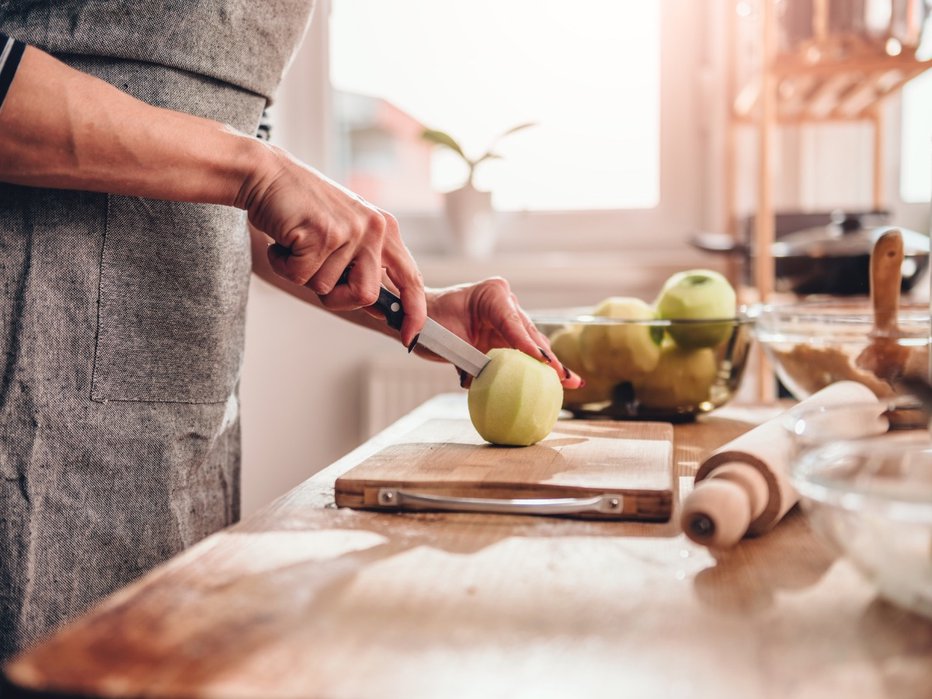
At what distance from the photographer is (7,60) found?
2.21ft

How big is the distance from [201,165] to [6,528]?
397 millimetres

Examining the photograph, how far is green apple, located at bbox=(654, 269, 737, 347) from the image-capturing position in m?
1.03

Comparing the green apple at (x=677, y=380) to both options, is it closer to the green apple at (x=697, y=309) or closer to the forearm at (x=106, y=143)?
the green apple at (x=697, y=309)

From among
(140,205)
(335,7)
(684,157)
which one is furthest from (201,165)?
(335,7)

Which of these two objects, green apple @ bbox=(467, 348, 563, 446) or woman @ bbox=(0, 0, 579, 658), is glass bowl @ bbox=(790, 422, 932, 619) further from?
woman @ bbox=(0, 0, 579, 658)

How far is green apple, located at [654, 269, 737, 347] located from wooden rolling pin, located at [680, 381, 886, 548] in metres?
0.33

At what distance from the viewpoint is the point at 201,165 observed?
2.51ft

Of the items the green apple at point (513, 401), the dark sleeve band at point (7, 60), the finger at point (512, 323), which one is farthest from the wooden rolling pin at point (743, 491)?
the dark sleeve band at point (7, 60)

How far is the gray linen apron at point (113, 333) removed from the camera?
2.89 ft

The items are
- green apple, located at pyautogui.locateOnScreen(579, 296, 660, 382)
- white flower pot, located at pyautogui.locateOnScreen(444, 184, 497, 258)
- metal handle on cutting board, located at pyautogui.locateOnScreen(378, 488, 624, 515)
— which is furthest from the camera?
white flower pot, located at pyautogui.locateOnScreen(444, 184, 497, 258)

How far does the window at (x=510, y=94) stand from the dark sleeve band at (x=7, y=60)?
1.89m

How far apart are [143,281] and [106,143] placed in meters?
0.24

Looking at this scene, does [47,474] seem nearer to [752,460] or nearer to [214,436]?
[214,436]

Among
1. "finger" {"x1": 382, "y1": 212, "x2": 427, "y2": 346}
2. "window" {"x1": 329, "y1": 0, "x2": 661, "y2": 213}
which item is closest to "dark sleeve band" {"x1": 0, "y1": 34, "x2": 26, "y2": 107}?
"finger" {"x1": 382, "y1": 212, "x2": 427, "y2": 346}
